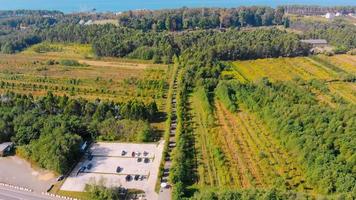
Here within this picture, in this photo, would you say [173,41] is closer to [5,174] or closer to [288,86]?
[288,86]

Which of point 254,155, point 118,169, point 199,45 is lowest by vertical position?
point 254,155

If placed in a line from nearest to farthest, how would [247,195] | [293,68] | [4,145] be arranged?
[247,195] < [4,145] < [293,68]

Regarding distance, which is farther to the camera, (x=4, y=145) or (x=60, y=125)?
(x=60, y=125)

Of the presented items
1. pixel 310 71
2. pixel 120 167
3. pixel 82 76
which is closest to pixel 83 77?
pixel 82 76

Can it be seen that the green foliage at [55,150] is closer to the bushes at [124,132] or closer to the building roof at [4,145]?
the building roof at [4,145]

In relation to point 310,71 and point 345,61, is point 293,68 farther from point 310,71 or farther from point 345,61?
point 345,61

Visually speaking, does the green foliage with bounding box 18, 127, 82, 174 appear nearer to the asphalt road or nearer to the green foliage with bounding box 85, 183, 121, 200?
the asphalt road

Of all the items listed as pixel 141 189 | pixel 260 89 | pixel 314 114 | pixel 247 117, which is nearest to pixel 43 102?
pixel 141 189
